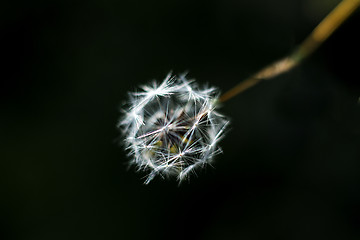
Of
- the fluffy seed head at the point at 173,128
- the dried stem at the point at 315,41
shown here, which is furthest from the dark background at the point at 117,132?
the fluffy seed head at the point at 173,128

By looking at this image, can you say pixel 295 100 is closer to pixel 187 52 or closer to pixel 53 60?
pixel 187 52

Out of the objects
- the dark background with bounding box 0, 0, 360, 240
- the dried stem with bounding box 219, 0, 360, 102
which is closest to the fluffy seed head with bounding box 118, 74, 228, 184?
the dried stem with bounding box 219, 0, 360, 102

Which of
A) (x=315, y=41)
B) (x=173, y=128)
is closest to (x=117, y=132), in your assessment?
(x=173, y=128)

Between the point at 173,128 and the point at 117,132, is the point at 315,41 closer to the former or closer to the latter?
the point at 173,128

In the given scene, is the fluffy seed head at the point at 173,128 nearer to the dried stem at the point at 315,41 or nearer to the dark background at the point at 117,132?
the dried stem at the point at 315,41

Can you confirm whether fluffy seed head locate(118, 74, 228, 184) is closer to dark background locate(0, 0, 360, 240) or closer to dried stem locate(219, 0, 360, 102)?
dried stem locate(219, 0, 360, 102)

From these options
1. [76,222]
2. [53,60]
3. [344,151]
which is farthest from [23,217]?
[344,151]

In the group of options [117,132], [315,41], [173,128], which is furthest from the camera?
[117,132]
